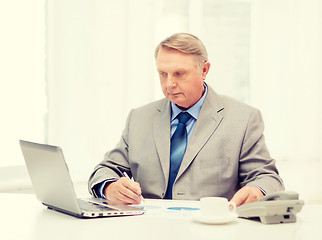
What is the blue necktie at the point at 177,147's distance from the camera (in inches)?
87.7

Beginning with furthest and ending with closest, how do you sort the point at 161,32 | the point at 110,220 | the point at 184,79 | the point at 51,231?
1. the point at 161,32
2. the point at 184,79
3. the point at 110,220
4. the point at 51,231

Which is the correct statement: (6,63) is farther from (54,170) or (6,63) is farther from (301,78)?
(301,78)

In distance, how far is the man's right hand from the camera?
Answer: 1.83 metres

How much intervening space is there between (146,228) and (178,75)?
981 mm

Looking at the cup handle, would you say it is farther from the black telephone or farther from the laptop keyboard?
the laptop keyboard

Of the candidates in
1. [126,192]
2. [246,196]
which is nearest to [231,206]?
[246,196]

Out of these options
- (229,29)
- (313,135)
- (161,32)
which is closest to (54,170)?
(161,32)

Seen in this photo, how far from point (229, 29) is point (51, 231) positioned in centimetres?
342

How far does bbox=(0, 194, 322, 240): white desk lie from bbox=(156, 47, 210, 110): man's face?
2.28 feet

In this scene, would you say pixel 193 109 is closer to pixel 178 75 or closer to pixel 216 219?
pixel 178 75

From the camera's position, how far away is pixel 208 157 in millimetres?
2189

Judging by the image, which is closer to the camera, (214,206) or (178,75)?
(214,206)

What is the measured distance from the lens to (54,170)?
1.56 m

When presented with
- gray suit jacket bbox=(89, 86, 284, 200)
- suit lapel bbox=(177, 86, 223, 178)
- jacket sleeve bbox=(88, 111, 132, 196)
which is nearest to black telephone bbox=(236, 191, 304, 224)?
gray suit jacket bbox=(89, 86, 284, 200)
